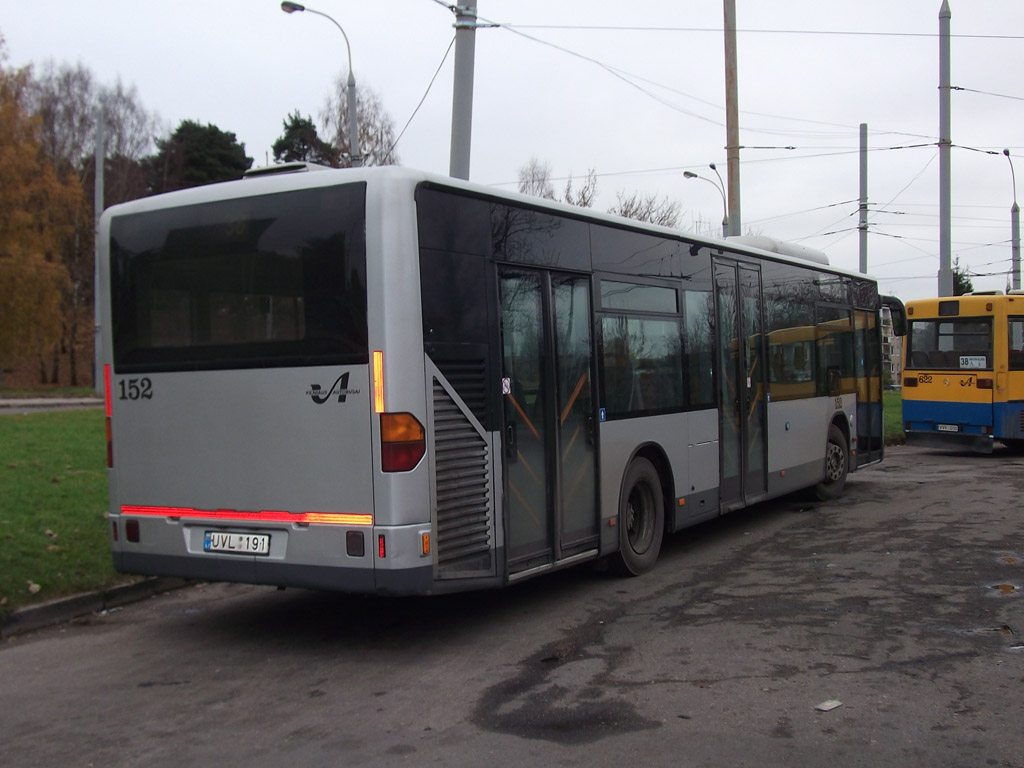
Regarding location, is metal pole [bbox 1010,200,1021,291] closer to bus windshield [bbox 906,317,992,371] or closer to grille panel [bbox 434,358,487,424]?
bus windshield [bbox 906,317,992,371]

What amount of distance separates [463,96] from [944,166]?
1685 centimetres

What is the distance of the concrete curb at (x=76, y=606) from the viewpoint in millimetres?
7180

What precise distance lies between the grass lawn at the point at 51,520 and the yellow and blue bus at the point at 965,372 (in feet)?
47.6

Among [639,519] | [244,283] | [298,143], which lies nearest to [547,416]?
[639,519]

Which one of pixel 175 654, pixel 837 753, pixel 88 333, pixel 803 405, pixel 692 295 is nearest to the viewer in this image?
pixel 837 753

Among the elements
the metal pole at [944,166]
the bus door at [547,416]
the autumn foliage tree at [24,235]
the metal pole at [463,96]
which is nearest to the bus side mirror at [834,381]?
the metal pole at [463,96]

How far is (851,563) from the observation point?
29.6 ft

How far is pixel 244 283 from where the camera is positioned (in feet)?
21.5

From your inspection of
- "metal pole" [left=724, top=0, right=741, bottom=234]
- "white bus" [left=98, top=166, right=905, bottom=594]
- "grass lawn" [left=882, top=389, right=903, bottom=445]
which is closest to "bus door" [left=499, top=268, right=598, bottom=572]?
"white bus" [left=98, top=166, right=905, bottom=594]

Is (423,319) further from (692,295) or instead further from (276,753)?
(692,295)

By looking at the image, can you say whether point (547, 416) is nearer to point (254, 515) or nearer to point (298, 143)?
point (254, 515)

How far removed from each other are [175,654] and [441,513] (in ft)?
6.64

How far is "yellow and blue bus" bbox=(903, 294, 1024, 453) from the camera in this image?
18.3 metres

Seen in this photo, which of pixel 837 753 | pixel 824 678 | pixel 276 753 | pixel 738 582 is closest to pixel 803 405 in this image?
pixel 738 582
